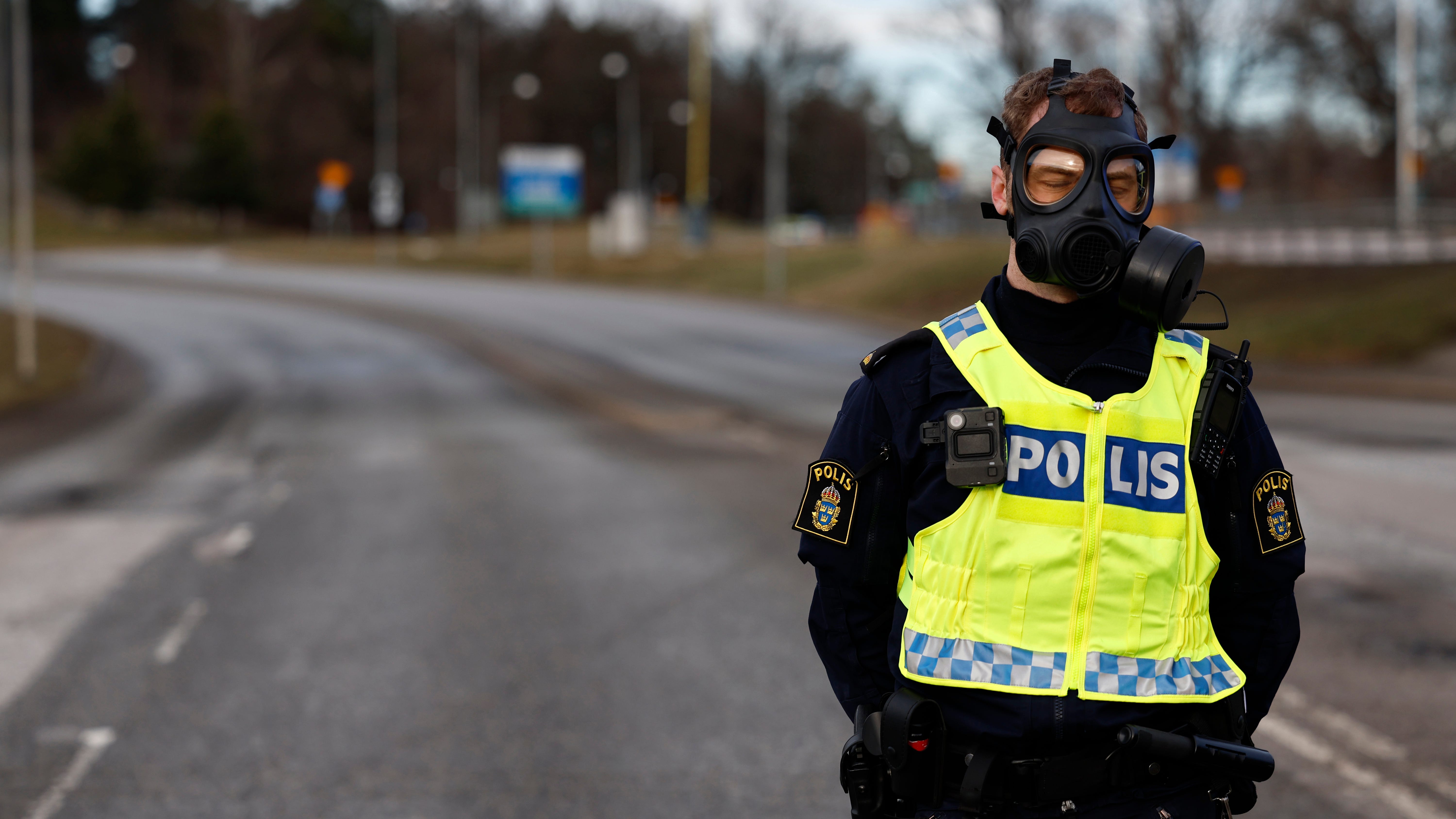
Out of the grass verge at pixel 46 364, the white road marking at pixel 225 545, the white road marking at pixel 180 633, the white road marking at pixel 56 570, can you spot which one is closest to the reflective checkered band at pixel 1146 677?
the white road marking at pixel 56 570

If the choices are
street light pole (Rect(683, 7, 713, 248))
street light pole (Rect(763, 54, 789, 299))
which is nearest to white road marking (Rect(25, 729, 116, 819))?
street light pole (Rect(763, 54, 789, 299))

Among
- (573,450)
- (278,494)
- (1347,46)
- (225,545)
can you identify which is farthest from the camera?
(1347,46)

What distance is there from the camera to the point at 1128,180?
2713 mm

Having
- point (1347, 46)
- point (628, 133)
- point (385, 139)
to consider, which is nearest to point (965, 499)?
point (1347, 46)

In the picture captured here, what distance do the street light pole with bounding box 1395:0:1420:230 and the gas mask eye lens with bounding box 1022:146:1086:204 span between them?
115ft

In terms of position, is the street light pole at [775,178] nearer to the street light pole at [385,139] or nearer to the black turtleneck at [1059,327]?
the street light pole at [385,139]

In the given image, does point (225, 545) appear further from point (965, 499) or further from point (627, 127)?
point (627, 127)

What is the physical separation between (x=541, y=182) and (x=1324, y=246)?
3726 cm

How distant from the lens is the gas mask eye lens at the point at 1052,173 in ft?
8.77

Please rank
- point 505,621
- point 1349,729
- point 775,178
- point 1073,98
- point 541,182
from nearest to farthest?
point 1073,98, point 1349,729, point 505,621, point 775,178, point 541,182

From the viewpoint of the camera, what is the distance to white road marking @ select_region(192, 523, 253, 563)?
1044 centimetres

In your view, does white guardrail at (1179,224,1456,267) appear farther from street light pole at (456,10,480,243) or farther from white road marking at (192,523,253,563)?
street light pole at (456,10,480,243)

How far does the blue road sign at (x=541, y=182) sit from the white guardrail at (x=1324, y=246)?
31937 mm

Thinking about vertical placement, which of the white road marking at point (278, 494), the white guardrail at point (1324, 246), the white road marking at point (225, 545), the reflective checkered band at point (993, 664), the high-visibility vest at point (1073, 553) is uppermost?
the high-visibility vest at point (1073, 553)
